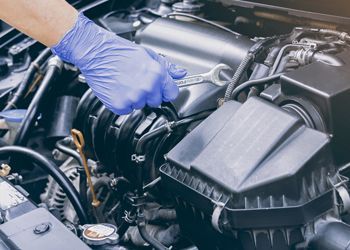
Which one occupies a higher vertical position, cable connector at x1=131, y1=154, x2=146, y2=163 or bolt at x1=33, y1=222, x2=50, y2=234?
cable connector at x1=131, y1=154, x2=146, y2=163

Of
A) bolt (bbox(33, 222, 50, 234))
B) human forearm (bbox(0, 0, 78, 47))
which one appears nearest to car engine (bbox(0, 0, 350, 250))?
bolt (bbox(33, 222, 50, 234))

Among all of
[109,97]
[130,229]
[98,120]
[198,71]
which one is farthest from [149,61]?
[130,229]

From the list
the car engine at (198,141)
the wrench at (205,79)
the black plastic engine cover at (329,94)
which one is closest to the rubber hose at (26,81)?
the car engine at (198,141)

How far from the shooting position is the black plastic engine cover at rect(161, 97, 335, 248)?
38.9 inches

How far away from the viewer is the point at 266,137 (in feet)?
3.41

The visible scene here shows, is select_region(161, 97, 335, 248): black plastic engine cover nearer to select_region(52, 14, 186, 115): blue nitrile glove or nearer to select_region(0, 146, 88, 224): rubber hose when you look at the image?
select_region(52, 14, 186, 115): blue nitrile glove

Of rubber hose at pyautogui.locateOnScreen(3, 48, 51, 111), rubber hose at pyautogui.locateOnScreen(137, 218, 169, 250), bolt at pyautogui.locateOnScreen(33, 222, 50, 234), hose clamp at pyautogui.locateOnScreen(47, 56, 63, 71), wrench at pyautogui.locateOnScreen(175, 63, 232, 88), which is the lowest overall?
rubber hose at pyautogui.locateOnScreen(137, 218, 169, 250)

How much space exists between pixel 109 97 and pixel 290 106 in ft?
1.32

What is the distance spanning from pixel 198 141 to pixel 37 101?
71 cm

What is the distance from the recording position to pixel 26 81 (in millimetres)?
1837

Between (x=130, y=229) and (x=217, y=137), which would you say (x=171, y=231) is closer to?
(x=130, y=229)

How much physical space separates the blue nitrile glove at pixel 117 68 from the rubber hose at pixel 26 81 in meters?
0.56

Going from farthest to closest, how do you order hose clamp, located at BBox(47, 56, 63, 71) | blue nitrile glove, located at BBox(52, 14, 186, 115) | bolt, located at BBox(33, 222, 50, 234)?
1. hose clamp, located at BBox(47, 56, 63, 71)
2. blue nitrile glove, located at BBox(52, 14, 186, 115)
3. bolt, located at BBox(33, 222, 50, 234)

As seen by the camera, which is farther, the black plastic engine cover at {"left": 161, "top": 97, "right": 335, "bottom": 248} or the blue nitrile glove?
the blue nitrile glove
